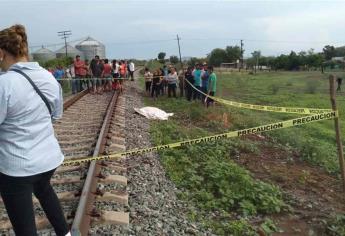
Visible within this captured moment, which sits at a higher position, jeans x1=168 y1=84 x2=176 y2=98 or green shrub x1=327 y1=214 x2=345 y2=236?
jeans x1=168 y1=84 x2=176 y2=98

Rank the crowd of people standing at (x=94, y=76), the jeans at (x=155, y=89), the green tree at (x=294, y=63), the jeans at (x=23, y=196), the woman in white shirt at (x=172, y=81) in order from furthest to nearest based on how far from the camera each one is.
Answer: the green tree at (x=294, y=63), the jeans at (x=155, y=89), the crowd of people standing at (x=94, y=76), the woman in white shirt at (x=172, y=81), the jeans at (x=23, y=196)

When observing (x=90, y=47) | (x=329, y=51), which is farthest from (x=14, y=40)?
(x=329, y=51)

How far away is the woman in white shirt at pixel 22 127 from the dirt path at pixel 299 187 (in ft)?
10.7

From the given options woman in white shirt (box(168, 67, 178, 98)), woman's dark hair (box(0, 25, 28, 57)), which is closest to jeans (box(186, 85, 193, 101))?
woman in white shirt (box(168, 67, 178, 98))

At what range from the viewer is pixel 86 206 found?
4.83m

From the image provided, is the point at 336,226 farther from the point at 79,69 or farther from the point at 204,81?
the point at 79,69

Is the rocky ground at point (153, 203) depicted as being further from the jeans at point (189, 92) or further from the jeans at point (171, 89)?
the jeans at point (171, 89)

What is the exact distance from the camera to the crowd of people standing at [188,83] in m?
17.5

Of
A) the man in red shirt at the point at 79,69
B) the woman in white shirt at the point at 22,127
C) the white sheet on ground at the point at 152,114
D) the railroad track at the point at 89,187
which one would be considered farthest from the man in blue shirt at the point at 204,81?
the woman in white shirt at the point at 22,127

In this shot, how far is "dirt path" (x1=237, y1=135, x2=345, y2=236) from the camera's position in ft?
19.6

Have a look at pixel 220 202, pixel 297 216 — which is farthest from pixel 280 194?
pixel 220 202

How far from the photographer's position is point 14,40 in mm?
3129

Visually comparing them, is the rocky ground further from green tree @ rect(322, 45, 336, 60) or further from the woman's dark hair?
green tree @ rect(322, 45, 336, 60)

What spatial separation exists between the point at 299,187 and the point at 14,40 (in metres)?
5.86
